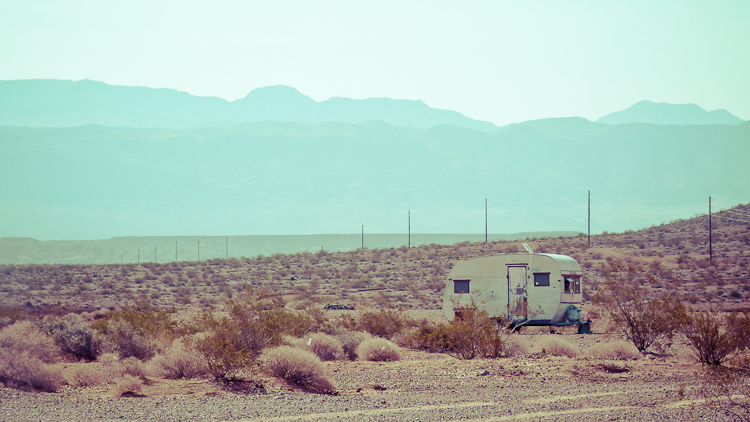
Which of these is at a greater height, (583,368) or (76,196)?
(76,196)

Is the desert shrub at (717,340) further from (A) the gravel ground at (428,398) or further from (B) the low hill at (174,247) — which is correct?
(B) the low hill at (174,247)

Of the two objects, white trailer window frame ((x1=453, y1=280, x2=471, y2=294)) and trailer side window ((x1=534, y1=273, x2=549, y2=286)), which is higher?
trailer side window ((x1=534, y1=273, x2=549, y2=286))

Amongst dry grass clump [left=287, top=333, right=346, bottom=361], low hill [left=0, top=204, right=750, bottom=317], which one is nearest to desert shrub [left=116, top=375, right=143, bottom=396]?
dry grass clump [left=287, top=333, right=346, bottom=361]

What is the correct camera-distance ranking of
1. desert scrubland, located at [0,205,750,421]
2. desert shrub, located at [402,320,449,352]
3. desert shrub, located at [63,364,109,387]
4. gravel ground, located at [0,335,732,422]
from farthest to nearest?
desert shrub, located at [402,320,449,352] < desert shrub, located at [63,364,109,387] < desert scrubland, located at [0,205,750,421] < gravel ground, located at [0,335,732,422]

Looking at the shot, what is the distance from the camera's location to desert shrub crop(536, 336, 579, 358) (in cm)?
1605

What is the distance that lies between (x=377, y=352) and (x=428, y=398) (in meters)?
5.33

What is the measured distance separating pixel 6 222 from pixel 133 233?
33.0m

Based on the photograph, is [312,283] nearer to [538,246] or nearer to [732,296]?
[538,246]

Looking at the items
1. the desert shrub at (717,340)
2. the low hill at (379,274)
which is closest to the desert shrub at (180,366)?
the desert shrub at (717,340)

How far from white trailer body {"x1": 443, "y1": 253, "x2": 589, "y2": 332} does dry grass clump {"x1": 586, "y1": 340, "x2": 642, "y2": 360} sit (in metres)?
5.19

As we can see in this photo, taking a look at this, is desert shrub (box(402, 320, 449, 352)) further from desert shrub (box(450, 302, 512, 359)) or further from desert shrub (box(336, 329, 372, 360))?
desert shrub (box(336, 329, 372, 360))

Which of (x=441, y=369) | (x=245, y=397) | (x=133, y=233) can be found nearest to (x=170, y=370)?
(x=245, y=397)

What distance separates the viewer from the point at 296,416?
9.70m

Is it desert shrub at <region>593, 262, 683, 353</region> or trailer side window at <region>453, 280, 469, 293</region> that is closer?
desert shrub at <region>593, 262, 683, 353</region>
